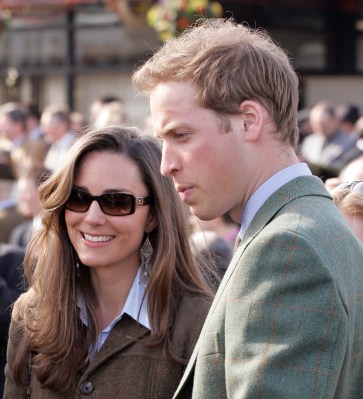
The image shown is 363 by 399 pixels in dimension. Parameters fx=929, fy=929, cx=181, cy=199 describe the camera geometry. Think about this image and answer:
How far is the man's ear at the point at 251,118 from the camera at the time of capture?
210 centimetres

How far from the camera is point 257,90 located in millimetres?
2121

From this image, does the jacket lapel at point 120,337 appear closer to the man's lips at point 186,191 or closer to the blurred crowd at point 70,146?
the blurred crowd at point 70,146

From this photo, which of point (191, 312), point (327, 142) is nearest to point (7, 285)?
point (191, 312)

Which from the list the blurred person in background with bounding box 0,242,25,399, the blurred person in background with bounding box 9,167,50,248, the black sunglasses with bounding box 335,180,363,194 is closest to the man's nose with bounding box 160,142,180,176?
the black sunglasses with bounding box 335,180,363,194

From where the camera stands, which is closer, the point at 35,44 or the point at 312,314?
the point at 312,314

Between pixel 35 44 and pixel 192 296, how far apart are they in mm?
13057

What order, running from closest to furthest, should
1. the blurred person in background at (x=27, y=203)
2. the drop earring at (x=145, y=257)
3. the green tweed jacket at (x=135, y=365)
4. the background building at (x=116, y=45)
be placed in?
the green tweed jacket at (x=135, y=365) → the drop earring at (x=145, y=257) → the blurred person in background at (x=27, y=203) → the background building at (x=116, y=45)

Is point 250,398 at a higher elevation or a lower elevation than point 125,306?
higher

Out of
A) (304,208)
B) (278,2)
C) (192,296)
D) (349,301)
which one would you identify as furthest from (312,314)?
(278,2)

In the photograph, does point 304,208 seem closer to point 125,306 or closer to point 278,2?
point 125,306

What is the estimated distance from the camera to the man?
1.90 meters

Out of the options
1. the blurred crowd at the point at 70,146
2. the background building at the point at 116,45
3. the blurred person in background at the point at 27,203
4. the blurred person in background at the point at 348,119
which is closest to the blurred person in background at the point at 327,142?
the blurred crowd at the point at 70,146

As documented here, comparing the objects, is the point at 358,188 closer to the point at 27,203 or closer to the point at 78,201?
the point at 78,201

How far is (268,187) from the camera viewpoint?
212 centimetres
